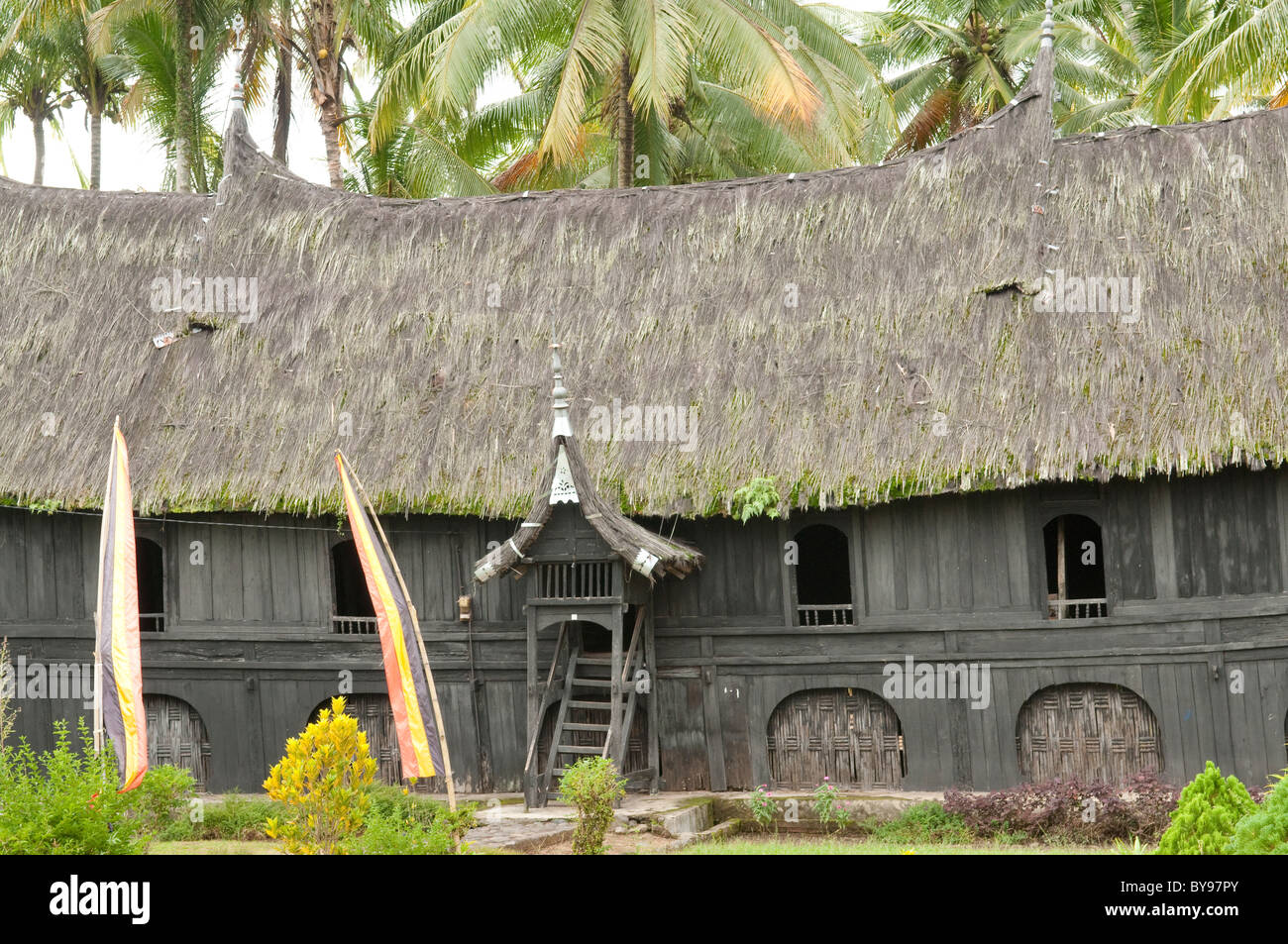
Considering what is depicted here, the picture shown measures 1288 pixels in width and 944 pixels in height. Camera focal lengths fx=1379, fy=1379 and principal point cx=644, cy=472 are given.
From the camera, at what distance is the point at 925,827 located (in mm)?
14422

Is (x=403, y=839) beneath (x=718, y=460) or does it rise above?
beneath

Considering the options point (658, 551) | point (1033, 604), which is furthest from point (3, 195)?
point (1033, 604)

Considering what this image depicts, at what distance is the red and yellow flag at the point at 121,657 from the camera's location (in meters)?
12.0

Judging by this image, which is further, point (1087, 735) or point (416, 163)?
point (416, 163)

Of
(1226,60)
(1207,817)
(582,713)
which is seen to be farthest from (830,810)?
(1226,60)

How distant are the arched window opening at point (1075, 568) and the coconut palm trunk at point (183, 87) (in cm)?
1762

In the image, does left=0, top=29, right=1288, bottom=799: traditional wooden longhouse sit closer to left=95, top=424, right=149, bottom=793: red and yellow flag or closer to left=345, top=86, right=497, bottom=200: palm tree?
left=95, top=424, right=149, bottom=793: red and yellow flag

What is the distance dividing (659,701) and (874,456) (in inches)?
152

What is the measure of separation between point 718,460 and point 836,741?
3507mm

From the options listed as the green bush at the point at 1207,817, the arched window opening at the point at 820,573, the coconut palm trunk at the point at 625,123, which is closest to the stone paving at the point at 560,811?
the arched window opening at the point at 820,573

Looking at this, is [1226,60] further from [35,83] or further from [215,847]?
[35,83]

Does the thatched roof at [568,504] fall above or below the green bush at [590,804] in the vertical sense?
above

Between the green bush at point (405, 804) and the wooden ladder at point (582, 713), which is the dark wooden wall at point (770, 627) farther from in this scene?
the green bush at point (405, 804)
